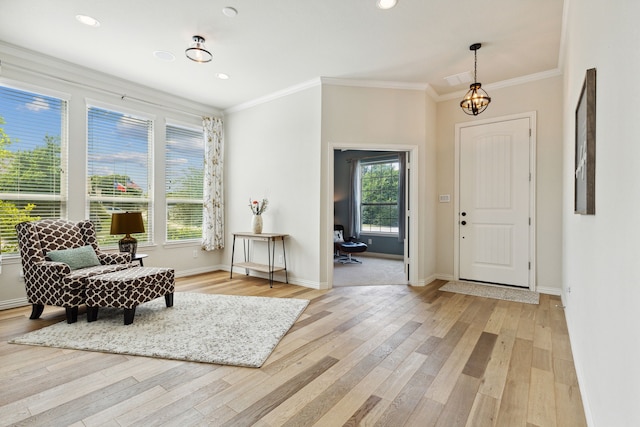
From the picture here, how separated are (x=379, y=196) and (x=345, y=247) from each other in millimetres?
1838

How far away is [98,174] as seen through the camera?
4.34 metres

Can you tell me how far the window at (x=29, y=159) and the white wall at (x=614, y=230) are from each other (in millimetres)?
Result: 5236

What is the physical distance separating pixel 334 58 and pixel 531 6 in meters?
2.00

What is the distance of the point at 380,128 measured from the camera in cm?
450

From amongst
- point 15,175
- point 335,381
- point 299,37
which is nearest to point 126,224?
point 15,175

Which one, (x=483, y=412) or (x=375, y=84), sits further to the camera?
(x=375, y=84)

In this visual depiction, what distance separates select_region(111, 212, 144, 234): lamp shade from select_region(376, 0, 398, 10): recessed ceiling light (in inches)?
143

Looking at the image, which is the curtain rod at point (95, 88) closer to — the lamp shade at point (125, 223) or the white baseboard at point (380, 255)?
the lamp shade at point (125, 223)

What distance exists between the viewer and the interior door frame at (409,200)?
4.48 metres

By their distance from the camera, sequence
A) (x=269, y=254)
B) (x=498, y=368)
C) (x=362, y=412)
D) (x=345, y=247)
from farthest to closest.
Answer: (x=345, y=247) < (x=269, y=254) < (x=498, y=368) < (x=362, y=412)

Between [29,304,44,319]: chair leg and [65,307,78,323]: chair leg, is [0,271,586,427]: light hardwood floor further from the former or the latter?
[65,307,78,323]: chair leg

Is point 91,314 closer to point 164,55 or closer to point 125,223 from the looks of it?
point 125,223

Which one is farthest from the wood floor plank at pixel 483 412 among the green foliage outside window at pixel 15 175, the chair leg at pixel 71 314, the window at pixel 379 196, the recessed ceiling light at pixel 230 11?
the window at pixel 379 196

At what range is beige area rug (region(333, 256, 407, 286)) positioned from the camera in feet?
15.8
